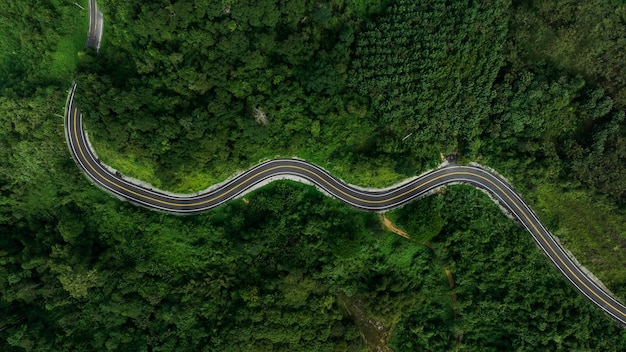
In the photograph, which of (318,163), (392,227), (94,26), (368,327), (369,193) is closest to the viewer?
(94,26)

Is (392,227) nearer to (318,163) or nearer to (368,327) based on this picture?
(318,163)

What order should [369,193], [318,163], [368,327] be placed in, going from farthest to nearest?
[368,327]
[369,193]
[318,163]

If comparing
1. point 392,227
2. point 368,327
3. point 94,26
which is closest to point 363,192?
point 392,227

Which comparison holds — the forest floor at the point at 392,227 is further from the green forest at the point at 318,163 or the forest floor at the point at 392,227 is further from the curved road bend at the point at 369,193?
the curved road bend at the point at 369,193

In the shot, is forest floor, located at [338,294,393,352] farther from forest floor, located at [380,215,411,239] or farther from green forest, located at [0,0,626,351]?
forest floor, located at [380,215,411,239]

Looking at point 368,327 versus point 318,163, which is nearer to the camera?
point 318,163

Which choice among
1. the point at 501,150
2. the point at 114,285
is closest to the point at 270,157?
the point at 114,285

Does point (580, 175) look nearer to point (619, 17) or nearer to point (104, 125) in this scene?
point (619, 17)

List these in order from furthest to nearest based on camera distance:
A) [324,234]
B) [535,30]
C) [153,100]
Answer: [324,234], [535,30], [153,100]
